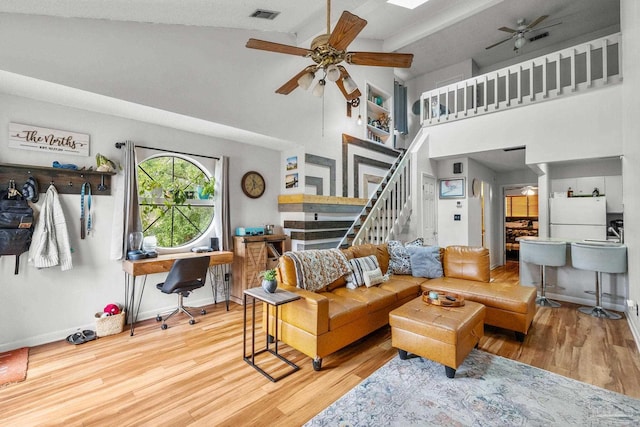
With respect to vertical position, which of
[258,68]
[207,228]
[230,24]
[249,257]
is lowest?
[249,257]

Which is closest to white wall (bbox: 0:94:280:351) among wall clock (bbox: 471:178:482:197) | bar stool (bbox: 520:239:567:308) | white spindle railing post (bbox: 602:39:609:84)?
bar stool (bbox: 520:239:567:308)

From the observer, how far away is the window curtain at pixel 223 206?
4527 millimetres

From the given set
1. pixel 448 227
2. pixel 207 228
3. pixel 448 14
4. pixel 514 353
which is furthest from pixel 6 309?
pixel 448 14

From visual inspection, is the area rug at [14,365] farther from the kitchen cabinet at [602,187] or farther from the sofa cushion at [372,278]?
the kitchen cabinet at [602,187]

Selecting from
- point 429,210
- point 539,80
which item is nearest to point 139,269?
point 429,210

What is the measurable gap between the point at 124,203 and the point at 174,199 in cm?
61

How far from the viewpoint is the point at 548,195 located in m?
5.11

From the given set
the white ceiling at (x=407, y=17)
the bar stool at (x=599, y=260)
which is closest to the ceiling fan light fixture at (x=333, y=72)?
the white ceiling at (x=407, y=17)

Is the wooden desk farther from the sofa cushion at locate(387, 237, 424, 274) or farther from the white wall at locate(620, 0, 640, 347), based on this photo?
the white wall at locate(620, 0, 640, 347)

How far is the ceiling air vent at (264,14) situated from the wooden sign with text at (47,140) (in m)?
2.55

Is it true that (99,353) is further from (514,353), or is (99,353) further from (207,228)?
(514,353)

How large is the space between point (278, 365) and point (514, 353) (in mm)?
2289

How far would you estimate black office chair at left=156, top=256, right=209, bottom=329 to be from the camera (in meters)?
3.62

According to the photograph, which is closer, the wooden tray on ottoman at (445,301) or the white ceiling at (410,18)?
the wooden tray on ottoman at (445,301)
